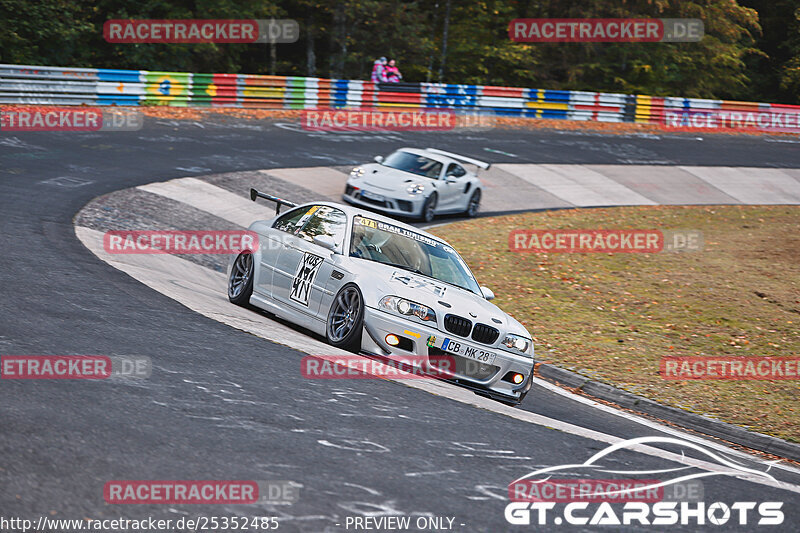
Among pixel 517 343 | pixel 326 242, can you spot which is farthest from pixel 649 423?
pixel 326 242

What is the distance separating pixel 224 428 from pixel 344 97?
A: 27174mm

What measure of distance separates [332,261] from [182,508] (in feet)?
15.5

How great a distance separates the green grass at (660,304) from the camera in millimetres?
10117

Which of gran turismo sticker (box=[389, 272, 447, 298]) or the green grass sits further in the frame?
the green grass

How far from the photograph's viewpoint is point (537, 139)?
31453mm

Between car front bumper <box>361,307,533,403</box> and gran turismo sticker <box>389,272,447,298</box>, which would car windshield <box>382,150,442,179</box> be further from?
car front bumper <box>361,307,533,403</box>

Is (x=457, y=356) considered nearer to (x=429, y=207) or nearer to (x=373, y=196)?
(x=373, y=196)

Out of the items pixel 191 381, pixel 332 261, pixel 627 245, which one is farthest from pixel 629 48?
pixel 191 381

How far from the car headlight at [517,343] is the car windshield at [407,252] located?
1.04 metres

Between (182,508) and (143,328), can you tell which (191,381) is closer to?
(143,328)

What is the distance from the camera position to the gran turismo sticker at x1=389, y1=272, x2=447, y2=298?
8648 mm

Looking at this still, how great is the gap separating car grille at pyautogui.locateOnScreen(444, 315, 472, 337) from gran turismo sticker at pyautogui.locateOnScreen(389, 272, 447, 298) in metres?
0.36

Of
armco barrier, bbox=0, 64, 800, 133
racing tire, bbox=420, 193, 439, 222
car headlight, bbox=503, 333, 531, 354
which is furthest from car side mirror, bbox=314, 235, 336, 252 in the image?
armco barrier, bbox=0, 64, 800, 133

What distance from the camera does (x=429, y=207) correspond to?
1917 centimetres
